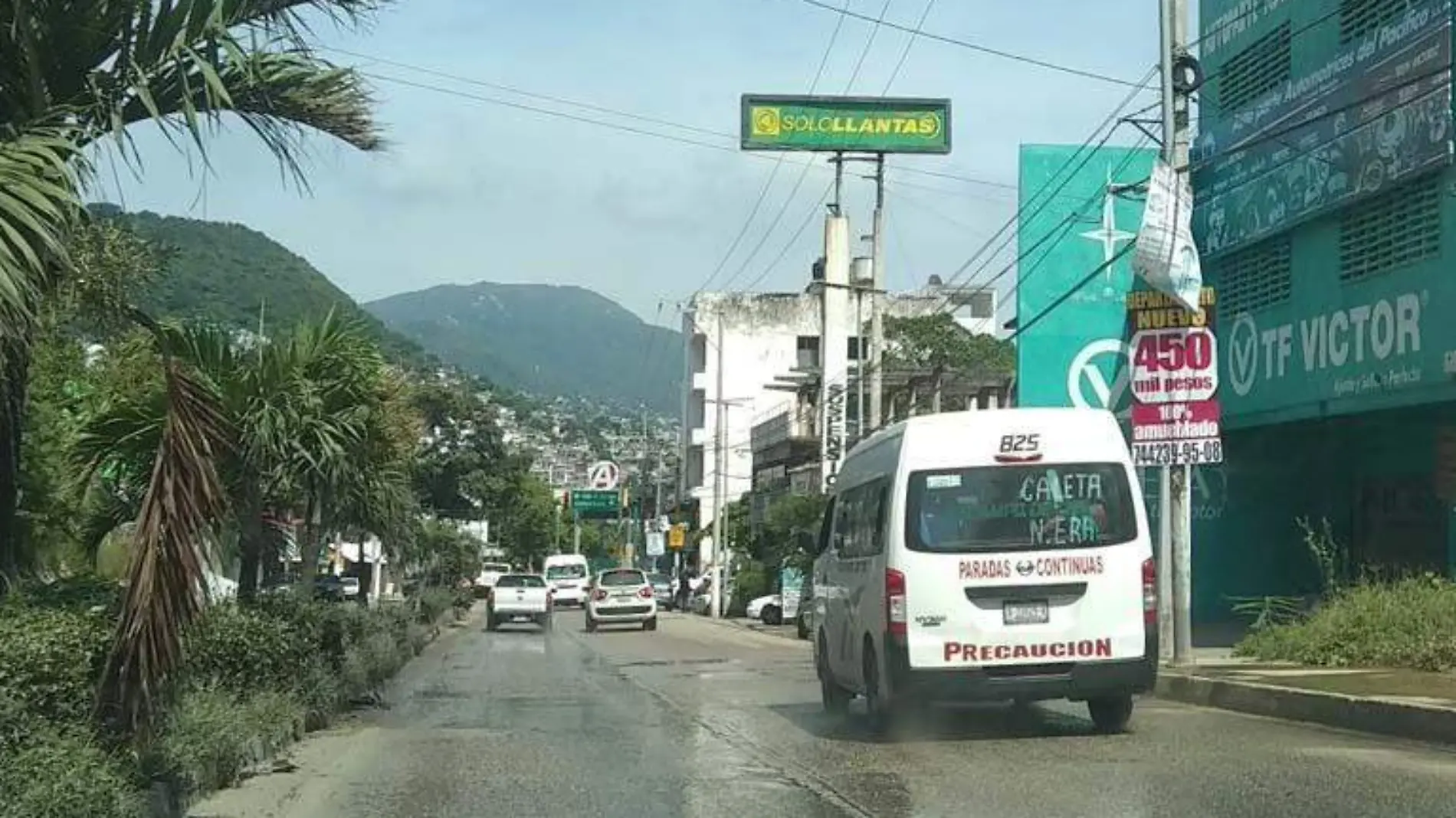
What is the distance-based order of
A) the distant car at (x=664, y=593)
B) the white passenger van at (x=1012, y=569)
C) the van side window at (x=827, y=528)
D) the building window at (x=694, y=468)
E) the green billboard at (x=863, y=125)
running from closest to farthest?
the white passenger van at (x=1012, y=569) < the van side window at (x=827, y=528) < the green billboard at (x=863, y=125) < the distant car at (x=664, y=593) < the building window at (x=694, y=468)

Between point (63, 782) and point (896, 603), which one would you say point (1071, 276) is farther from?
point (63, 782)

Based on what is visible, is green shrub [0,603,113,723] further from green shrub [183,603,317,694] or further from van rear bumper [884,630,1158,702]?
van rear bumper [884,630,1158,702]

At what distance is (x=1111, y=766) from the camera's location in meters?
10.6

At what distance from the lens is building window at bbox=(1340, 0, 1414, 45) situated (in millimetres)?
20672

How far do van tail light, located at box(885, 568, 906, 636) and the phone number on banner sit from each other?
628 centimetres

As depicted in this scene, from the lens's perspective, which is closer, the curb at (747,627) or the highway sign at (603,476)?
the curb at (747,627)

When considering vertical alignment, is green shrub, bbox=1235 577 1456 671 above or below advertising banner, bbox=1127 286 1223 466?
below

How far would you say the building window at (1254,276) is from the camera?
24156mm

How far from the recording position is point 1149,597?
12422 millimetres

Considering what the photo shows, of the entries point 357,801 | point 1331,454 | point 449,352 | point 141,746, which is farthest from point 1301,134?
point 449,352

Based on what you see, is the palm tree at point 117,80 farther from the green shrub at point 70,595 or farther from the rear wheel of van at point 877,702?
the rear wheel of van at point 877,702

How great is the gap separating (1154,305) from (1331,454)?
399 inches

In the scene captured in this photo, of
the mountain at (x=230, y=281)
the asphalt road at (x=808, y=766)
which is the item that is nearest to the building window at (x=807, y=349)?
the mountain at (x=230, y=281)

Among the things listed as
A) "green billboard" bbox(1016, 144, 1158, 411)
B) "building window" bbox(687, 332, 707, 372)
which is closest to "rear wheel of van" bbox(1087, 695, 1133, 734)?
"green billboard" bbox(1016, 144, 1158, 411)
